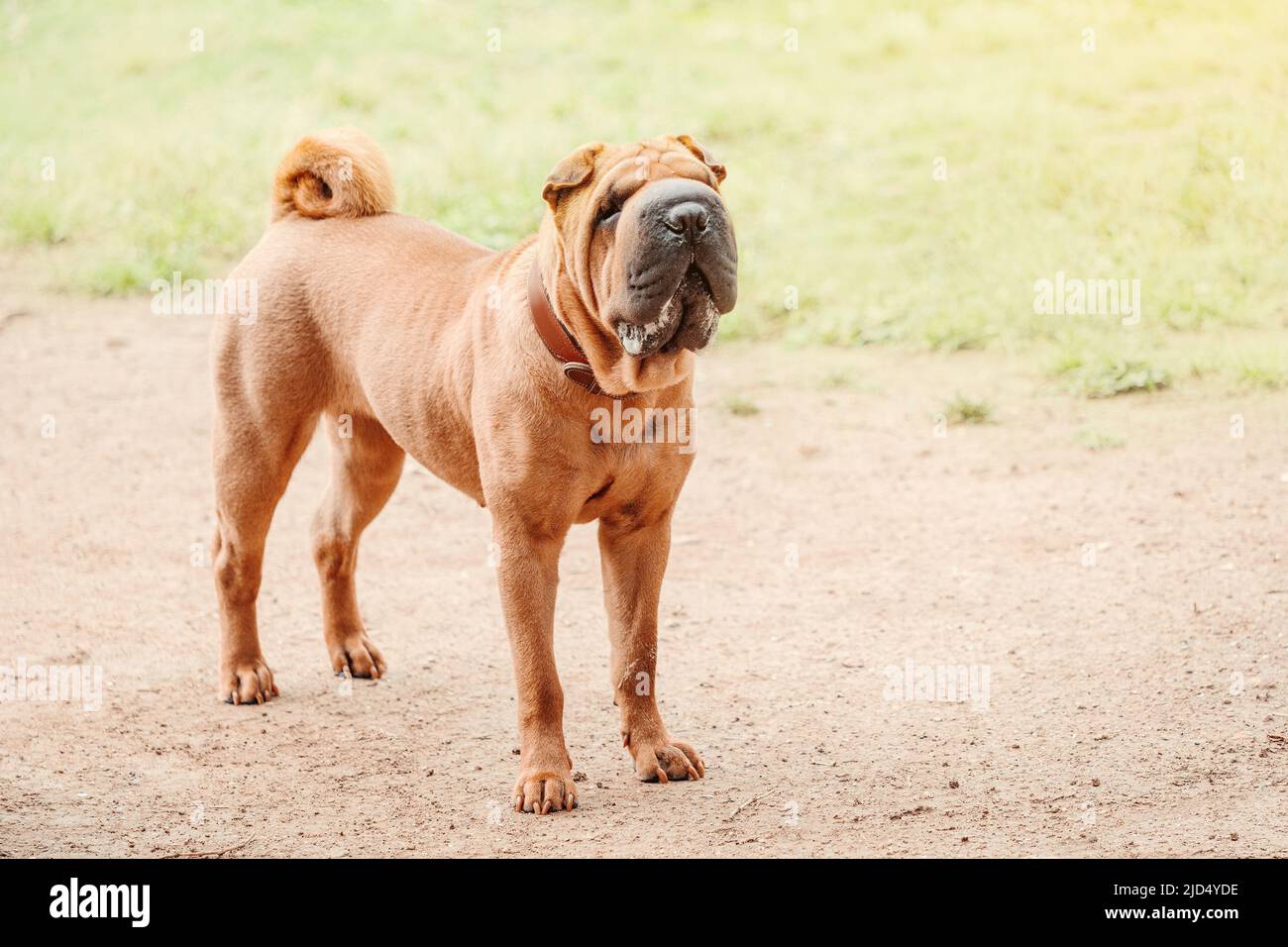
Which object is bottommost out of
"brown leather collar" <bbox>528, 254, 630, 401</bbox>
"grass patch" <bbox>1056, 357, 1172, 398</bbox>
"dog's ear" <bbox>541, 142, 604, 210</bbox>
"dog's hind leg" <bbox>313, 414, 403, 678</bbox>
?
"dog's hind leg" <bbox>313, 414, 403, 678</bbox>

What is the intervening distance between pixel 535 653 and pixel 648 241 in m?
1.28

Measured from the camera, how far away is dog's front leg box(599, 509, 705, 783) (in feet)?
14.3

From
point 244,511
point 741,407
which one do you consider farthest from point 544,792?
point 741,407

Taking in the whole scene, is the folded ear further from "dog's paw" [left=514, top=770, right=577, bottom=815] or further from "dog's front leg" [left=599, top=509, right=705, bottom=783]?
"dog's paw" [left=514, top=770, right=577, bottom=815]

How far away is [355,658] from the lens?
549cm

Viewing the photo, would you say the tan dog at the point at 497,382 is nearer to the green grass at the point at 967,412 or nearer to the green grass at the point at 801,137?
the green grass at the point at 967,412

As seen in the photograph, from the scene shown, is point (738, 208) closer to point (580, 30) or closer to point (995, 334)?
point (995, 334)

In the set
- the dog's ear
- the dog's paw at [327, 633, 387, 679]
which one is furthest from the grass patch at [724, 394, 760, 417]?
the dog's ear

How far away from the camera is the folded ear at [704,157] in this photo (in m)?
4.00

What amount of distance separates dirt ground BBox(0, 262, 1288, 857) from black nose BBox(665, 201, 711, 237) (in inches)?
64.3

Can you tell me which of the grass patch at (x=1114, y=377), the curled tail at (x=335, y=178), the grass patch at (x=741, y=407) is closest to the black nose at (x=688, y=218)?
the curled tail at (x=335, y=178)

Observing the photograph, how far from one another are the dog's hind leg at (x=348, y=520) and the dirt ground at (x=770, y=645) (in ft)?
0.52

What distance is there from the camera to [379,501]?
5457mm
